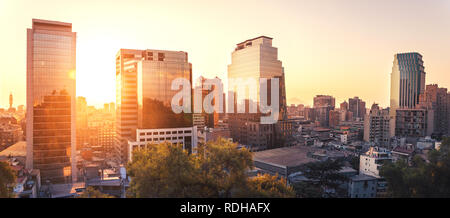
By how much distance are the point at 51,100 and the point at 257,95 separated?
23.4 meters

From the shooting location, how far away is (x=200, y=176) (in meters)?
5.45

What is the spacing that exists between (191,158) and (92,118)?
147ft

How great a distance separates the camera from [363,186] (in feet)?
45.6

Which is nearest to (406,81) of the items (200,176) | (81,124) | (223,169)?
(223,169)

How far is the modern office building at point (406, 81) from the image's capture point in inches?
1323

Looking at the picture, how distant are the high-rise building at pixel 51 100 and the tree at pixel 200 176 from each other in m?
17.7

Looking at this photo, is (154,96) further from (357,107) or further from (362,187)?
(357,107)

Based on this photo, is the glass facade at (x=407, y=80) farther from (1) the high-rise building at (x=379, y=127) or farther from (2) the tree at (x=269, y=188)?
(2) the tree at (x=269, y=188)

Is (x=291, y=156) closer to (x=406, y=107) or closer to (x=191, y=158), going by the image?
(x=191, y=158)

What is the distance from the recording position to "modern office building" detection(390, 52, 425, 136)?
110ft

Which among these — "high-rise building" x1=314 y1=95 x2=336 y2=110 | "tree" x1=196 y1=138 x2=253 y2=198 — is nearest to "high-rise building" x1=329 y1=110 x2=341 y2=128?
"high-rise building" x1=314 y1=95 x2=336 y2=110

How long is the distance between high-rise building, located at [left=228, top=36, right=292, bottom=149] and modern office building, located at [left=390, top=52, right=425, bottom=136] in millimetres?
15410

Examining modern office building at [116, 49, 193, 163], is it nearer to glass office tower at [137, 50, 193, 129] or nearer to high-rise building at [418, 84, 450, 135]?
glass office tower at [137, 50, 193, 129]

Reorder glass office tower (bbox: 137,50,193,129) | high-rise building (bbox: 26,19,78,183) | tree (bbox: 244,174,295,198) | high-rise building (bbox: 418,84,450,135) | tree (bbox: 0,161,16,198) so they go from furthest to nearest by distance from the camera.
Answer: high-rise building (bbox: 418,84,450,135)
glass office tower (bbox: 137,50,193,129)
high-rise building (bbox: 26,19,78,183)
tree (bbox: 0,161,16,198)
tree (bbox: 244,174,295,198)
